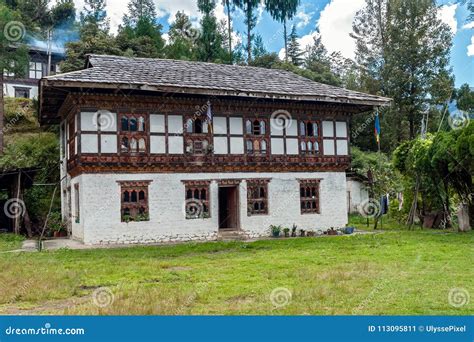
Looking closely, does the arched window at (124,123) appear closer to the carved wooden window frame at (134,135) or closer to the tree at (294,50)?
the carved wooden window frame at (134,135)

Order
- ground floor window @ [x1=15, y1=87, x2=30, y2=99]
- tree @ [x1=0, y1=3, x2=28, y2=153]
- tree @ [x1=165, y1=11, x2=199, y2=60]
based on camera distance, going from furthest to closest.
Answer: ground floor window @ [x1=15, y1=87, x2=30, y2=99]
tree @ [x1=165, y1=11, x2=199, y2=60]
tree @ [x1=0, y1=3, x2=28, y2=153]

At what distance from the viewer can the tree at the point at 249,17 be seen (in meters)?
43.8

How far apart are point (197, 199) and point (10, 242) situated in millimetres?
7613

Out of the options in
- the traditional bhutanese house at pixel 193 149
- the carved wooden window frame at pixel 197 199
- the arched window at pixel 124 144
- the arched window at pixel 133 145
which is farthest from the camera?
the carved wooden window frame at pixel 197 199

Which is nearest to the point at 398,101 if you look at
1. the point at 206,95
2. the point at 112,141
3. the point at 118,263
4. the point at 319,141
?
the point at 319,141

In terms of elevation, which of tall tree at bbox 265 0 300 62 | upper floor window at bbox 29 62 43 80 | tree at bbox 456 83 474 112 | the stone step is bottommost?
the stone step

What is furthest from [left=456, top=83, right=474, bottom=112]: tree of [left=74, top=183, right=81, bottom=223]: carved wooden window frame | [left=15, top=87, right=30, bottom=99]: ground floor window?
[left=15, top=87, right=30, bottom=99]: ground floor window

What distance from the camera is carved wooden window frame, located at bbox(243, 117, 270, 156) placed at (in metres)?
21.7

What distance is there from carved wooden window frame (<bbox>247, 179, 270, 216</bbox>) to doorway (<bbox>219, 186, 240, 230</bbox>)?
0.54 metres

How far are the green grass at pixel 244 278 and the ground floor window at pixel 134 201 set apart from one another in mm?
2159

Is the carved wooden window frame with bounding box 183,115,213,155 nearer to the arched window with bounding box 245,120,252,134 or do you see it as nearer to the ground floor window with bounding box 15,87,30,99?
the arched window with bounding box 245,120,252,134

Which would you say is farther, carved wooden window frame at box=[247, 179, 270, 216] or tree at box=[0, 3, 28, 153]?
tree at box=[0, 3, 28, 153]

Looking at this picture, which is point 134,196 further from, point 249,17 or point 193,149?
point 249,17

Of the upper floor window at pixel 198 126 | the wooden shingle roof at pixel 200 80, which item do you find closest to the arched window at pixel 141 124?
the wooden shingle roof at pixel 200 80
